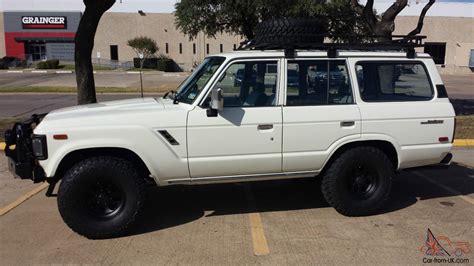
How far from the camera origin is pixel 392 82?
562cm

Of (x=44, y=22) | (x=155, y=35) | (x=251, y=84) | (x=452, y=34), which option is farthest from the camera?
(x=452, y=34)

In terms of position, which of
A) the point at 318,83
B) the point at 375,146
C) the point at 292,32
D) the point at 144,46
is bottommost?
the point at 375,146

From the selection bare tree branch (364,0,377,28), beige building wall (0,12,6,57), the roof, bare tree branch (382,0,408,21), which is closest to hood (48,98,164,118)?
the roof

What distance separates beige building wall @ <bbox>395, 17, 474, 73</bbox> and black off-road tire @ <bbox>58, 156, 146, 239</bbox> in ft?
204

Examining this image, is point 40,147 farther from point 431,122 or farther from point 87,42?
point 87,42

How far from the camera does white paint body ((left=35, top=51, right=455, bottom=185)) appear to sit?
4.65 meters

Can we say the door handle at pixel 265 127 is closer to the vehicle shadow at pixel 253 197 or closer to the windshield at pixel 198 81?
the windshield at pixel 198 81

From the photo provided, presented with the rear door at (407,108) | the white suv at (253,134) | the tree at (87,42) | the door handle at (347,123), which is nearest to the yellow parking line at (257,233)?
the white suv at (253,134)

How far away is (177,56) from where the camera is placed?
196 ft

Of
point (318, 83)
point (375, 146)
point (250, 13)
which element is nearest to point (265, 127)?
point (318, 83)

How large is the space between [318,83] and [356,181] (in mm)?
1250

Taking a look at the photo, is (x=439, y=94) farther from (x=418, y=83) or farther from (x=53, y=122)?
(x=53, y=122)

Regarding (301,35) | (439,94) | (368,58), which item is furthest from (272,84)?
(439,94)

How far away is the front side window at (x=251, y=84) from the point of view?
504cm
